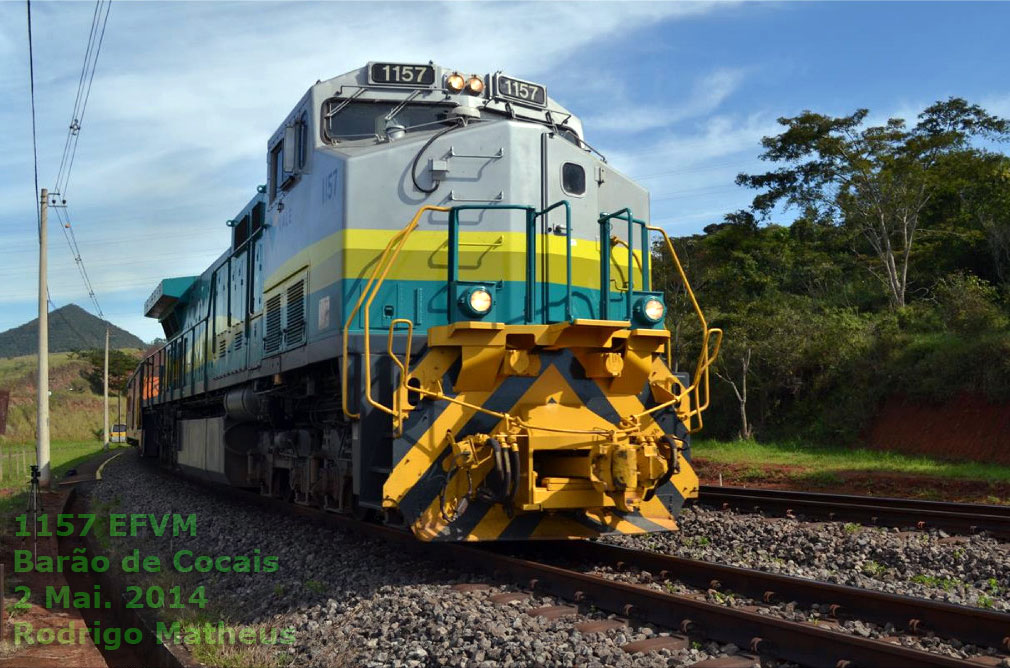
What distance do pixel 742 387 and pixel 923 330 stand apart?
14.9 ft

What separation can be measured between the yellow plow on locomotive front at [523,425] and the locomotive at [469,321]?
0.01 meters

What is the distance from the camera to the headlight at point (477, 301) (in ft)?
19.9

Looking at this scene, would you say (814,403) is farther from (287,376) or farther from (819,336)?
(287,376)

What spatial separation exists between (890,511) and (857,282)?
21089mm

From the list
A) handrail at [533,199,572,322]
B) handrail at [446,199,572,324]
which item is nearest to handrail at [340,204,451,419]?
handrail at [446,199,572,324]

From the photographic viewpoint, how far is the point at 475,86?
7328 mm

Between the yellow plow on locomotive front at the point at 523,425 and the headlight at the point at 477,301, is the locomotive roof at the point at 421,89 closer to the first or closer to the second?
the yellow plow on locomotive front at the point at 523,425

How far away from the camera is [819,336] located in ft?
74.4

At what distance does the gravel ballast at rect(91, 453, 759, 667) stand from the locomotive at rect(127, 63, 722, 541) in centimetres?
45


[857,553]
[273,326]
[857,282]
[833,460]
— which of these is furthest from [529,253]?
[857,282]

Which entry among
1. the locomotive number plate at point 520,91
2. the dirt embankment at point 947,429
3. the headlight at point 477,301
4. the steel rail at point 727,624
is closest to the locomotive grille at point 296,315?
the headlight at point 477,301

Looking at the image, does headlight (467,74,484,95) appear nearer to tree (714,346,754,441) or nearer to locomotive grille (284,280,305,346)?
locomotive grille (284,280,305,346)

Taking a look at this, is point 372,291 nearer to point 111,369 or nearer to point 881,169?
point 881,169

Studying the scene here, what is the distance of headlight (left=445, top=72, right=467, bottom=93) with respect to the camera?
7211 millimetres
